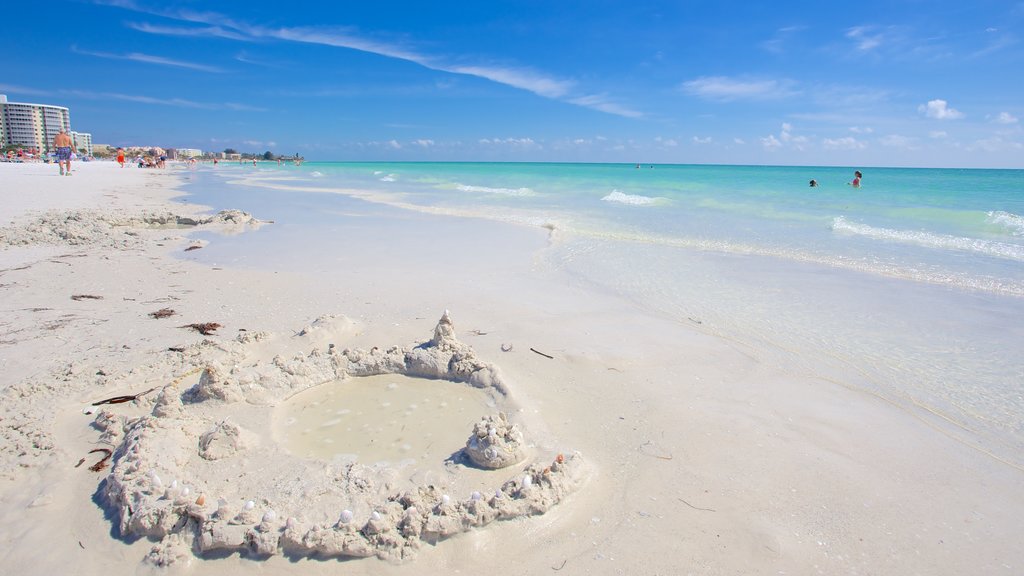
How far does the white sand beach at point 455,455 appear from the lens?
7.48ft

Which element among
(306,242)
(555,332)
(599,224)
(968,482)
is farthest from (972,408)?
(599,224)

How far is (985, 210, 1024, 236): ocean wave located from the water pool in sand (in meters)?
15.9

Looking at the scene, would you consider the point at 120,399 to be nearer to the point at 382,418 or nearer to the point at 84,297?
the point at 382,418

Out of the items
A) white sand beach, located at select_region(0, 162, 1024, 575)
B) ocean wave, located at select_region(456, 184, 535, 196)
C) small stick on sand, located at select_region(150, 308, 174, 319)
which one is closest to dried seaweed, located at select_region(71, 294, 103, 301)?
white sand beach, located at select_region(0, 162, 1024, 575)

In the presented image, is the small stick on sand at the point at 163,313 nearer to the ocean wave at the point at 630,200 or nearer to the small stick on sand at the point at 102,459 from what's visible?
the small stick on sand at the point at 102,459

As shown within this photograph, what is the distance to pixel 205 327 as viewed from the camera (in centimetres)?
480

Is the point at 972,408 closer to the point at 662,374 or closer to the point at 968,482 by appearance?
the point at 968,482

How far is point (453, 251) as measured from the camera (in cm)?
916

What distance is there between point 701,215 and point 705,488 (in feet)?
48.3

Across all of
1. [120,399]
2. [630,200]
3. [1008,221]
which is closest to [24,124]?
[630,200]

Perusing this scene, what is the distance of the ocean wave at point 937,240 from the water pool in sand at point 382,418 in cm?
1118

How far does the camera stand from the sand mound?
2.25m

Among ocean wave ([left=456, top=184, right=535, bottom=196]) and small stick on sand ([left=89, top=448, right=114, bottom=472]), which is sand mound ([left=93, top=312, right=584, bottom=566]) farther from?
ocean wave ([left=456, top=184, right=535, bottom=196])

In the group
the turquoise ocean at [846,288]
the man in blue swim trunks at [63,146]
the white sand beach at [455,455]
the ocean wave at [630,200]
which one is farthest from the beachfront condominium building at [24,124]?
the white sand beach at [455,455]
